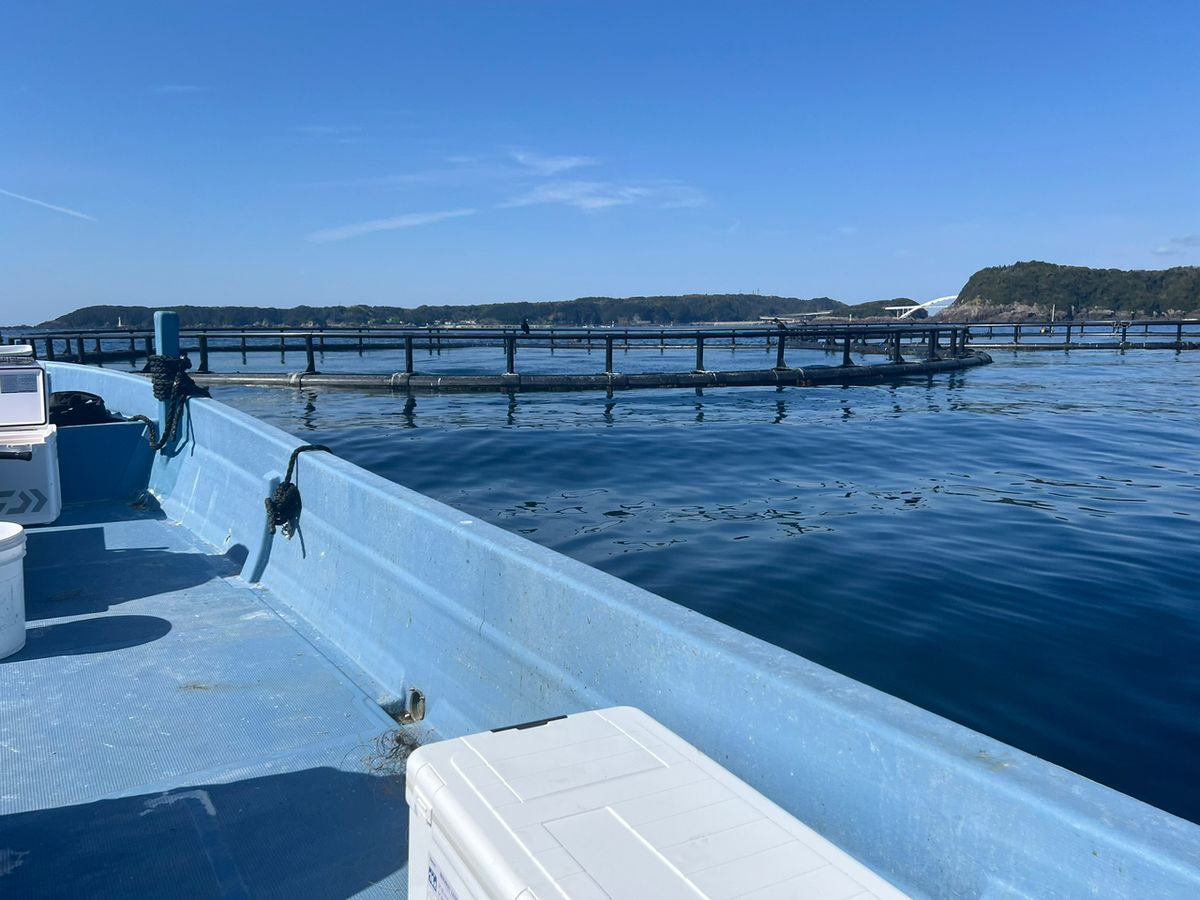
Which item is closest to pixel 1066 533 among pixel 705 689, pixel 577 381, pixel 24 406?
pixel 705 689

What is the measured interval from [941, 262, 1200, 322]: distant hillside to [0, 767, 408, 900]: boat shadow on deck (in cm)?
18489

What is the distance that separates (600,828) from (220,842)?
5.53 ft

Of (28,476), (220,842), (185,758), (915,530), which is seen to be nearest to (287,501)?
(185,758)

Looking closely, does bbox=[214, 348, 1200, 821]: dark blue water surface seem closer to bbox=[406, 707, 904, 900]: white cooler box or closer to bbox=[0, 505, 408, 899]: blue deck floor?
bbox=[0, 505, 408, 899]: blue deck floor

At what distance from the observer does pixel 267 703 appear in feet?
11.3

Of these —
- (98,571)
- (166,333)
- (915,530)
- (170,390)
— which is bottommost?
(915,530)

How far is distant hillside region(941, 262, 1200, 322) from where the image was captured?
166 m

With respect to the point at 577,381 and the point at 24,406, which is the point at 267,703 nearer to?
the point at 24,406

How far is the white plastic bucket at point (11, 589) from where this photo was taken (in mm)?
3576

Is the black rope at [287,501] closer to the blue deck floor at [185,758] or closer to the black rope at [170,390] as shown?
the blue deck floor at [185,758]

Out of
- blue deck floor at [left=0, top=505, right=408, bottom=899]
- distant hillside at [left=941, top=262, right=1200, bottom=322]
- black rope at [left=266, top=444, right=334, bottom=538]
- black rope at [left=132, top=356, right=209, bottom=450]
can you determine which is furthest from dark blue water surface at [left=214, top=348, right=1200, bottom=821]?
distant hillside at [left=941, top=262, right=1200, bottom=322]

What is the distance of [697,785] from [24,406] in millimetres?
6319

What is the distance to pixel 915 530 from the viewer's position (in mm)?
8102

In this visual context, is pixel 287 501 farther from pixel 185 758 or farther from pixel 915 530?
pixel 915 530
